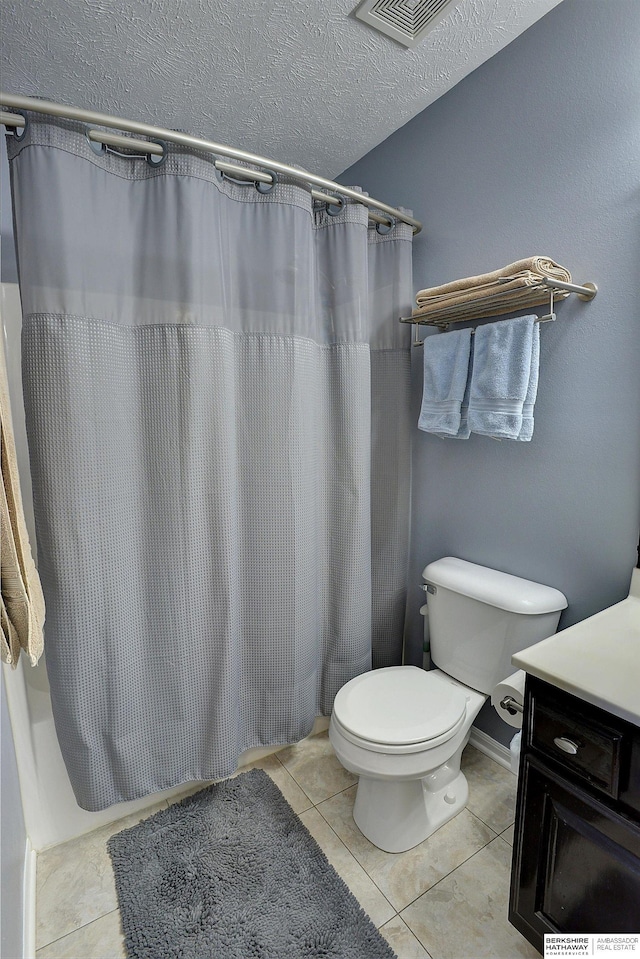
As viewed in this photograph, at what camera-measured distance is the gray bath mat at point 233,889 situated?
122 cm

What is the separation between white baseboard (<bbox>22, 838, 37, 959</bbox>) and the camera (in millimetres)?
1199

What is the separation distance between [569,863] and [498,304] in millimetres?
1424

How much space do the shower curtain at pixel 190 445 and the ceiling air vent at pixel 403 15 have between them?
455mm

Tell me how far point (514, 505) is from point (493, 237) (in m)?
0.89

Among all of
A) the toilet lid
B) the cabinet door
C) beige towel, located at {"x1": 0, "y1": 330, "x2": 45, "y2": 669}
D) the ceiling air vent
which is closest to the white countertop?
the cabinet door

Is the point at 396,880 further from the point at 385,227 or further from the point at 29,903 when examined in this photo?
the point at 385,227

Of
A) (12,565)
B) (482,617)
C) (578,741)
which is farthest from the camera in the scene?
(482,617)

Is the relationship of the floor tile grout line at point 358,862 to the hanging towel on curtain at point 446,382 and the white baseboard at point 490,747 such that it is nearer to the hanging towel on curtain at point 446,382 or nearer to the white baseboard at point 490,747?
the white baseboard at point 490,747

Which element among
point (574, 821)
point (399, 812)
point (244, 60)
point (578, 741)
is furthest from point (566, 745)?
point (244, 60)

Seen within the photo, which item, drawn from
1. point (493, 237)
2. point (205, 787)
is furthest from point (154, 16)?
point (205, 787)

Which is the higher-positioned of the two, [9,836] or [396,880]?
[9,836]

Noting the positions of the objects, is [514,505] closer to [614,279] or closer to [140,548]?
[614,279]

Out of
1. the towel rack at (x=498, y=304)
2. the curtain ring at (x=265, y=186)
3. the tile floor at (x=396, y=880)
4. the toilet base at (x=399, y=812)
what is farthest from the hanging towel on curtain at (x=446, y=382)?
the tile floor at (x=396, y=880)

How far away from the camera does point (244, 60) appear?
147 cm
